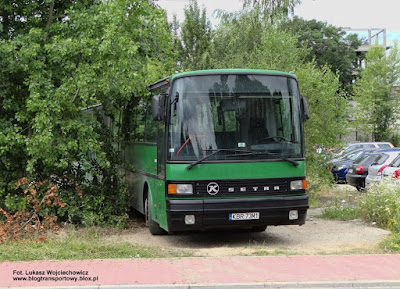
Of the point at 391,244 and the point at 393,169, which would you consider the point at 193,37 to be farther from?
the point at 391,244

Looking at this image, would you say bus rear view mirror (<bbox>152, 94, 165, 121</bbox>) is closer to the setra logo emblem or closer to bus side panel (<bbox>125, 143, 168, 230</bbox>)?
→ bus side panel (<bbox>125, 143, 168, 230</bbox>)

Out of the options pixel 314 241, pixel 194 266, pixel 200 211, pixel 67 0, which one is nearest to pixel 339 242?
pixel 314 241

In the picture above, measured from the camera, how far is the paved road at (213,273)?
295 inches

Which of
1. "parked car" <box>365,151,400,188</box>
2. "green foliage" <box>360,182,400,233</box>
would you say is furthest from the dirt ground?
"parked car" <box>365,151,400,188</box>

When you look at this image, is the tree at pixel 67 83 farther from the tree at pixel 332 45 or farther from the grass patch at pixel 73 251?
the tree at pixel 332 45

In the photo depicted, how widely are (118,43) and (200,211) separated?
12.4ft

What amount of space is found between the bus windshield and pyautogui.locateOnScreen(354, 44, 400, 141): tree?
148 ft

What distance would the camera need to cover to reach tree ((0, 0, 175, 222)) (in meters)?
11.4

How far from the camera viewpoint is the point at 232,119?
34.7 feet

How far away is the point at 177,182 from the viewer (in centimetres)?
1034

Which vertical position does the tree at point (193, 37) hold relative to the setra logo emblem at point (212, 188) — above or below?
above

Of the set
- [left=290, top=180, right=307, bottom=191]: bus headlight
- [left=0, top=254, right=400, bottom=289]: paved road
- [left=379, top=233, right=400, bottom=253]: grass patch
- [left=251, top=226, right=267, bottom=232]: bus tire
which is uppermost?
[left=290, top=180, right=307, bottom=191]: bus headlight

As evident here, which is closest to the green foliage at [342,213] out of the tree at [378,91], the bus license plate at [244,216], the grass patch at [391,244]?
the grass patch at [391,244]

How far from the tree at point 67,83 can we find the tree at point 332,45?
5460 centimetres
